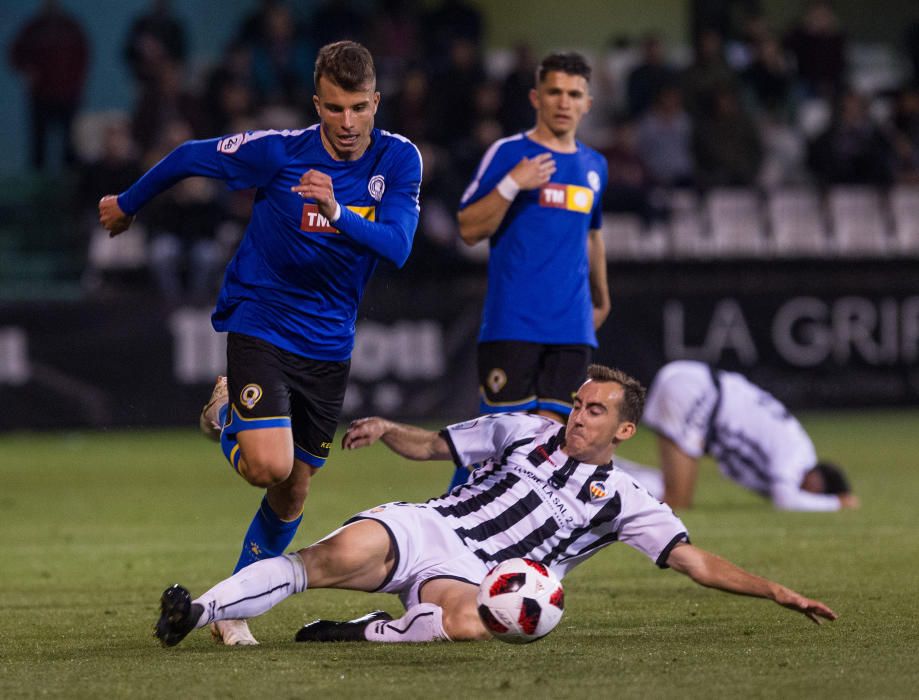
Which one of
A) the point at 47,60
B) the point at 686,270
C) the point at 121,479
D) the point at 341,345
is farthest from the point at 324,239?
the point at 47,60

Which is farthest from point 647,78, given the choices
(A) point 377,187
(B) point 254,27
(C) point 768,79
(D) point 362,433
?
(D) point 362,433

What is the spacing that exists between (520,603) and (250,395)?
4.10 feet

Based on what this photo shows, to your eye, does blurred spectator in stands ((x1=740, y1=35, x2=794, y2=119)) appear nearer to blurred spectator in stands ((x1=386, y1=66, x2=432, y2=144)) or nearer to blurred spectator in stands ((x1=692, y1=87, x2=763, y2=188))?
blurred spectator in stands ((x1=692, y1=87, x2=763, y2=188))

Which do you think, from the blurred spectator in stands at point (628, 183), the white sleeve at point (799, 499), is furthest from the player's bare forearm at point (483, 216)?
the blurred spectator in stands at point (628, 183)

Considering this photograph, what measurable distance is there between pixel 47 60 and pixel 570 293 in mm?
11802

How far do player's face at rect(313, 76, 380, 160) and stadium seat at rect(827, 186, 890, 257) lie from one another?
12.4m

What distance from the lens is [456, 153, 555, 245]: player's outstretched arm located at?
7.26 meters

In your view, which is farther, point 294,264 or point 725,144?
point 725,144

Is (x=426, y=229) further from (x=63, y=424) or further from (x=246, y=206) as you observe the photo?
(x=63, y=424)

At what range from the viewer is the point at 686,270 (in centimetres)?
1630

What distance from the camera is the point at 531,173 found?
7254 mm

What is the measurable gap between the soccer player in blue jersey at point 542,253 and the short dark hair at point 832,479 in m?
2.99

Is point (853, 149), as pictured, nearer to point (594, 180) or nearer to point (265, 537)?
point (594, 180)

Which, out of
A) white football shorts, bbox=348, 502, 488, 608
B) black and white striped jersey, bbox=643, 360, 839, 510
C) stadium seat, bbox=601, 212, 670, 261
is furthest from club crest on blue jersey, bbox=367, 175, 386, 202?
stadium seat, bbox=601, 212, 670, 261
